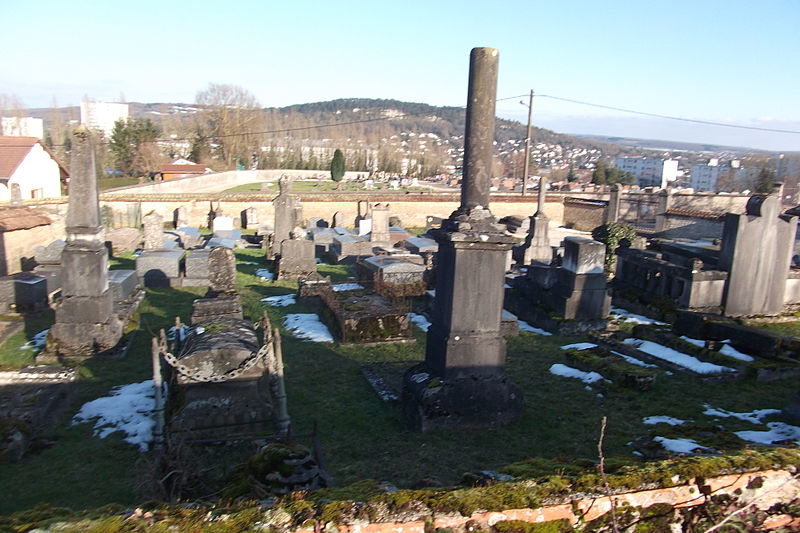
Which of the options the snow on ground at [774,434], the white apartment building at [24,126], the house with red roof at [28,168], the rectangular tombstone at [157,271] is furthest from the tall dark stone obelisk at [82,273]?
the white apartment building at [24,126]

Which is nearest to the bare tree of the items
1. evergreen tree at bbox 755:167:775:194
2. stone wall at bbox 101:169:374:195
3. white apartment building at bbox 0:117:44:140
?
stone wall at bbox 101:169:374:195

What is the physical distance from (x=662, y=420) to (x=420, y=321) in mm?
5857

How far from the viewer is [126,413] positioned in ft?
23.9

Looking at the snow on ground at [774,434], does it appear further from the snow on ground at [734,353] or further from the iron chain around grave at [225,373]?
the iron chain around grave at [225,373]

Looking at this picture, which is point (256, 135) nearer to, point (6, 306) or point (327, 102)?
point (6, 306)

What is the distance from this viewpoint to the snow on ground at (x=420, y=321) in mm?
11375

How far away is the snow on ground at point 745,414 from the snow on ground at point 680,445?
159cm

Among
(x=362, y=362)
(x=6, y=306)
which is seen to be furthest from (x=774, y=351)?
(x=6, y=306)

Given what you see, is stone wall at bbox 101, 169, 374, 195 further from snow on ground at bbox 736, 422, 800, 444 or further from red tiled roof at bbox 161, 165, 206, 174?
snow on ground at bbox 736, 422, 800, 444

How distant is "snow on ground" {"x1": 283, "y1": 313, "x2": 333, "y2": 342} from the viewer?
413 inches

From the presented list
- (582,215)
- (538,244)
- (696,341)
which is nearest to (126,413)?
(696,341)

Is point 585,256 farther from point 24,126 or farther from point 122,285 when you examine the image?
point 24,126

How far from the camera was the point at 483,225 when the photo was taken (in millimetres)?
6691

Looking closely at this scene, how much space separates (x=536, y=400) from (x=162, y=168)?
42.2m
